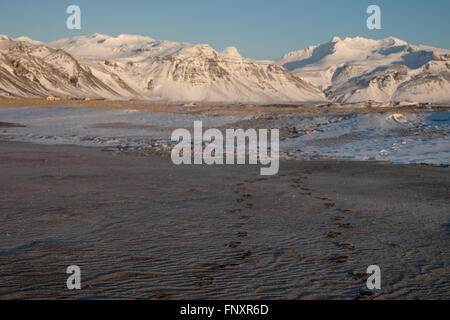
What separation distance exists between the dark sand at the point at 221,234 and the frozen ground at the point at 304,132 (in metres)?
6.85

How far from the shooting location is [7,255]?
704cm

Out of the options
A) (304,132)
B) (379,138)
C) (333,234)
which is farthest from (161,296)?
(304,132)

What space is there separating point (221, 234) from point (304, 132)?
21.5 m

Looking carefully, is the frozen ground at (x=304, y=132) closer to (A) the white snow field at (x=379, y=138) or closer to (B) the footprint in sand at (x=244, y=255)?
(A) the white snow field at (x=379, y=138)

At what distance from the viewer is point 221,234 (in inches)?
A: 328

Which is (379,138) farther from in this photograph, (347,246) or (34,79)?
(34,79)

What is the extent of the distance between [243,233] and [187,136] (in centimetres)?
2101

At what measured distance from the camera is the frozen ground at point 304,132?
2191 centimetres

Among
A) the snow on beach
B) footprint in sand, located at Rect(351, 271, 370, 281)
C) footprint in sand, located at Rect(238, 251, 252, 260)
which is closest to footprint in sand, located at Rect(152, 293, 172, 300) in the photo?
footprint in sand, located at Rect(238, 251, 252, 260)

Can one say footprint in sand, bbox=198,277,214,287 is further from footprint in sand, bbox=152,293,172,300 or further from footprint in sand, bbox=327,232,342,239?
footprint in sand, bbox=327,232,342,239

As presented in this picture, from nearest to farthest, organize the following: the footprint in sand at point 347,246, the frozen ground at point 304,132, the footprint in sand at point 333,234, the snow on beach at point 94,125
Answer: the footprint in sand at point 347,246
the footprint in sand at point 333,234
the frozen ground at point 304,132
the snow on beach at point 94,125

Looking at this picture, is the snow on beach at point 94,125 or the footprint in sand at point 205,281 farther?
the snow on beach at point 94,125

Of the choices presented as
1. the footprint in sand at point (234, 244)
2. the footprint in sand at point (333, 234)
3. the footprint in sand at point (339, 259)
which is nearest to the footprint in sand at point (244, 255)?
the footprint in sand at point (234, 244)
